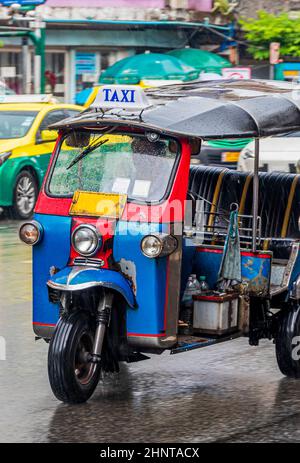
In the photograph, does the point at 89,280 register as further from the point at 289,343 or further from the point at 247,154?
the point at 247,154

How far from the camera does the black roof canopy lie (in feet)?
24.5

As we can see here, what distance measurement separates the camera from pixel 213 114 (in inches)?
301

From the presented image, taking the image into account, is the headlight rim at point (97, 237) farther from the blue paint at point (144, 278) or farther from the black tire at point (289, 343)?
the black tire at point (289, 343)

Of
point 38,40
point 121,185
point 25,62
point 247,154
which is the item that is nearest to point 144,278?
point 121,185

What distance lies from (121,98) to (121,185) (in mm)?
588

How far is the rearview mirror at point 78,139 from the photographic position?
7855 millimetres

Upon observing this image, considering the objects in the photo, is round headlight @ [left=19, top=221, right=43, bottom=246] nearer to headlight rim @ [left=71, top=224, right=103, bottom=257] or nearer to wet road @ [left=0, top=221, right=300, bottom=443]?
headlight rim @ [left=71, top=224, right=103, bottom=257]

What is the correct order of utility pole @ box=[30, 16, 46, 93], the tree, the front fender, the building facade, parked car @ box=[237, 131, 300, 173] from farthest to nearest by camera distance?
1. the tree
2. the building facade
3. utility pole @ box=[30, 16, 46, 93]
4. parked car @ box=[237, 131, 300, 173]
5. the front fender

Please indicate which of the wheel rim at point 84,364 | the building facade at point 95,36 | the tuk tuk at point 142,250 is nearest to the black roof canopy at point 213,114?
the tuk tuk at point 142,250

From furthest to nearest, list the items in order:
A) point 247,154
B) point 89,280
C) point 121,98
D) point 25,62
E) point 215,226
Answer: point 25,62
point 247,154
point 215,226
point 121,98
point 89,280

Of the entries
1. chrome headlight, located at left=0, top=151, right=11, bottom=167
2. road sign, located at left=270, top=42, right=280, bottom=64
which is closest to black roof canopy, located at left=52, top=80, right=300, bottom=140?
chrome headlight, located at left=0, top=151, right=11, bottom=167

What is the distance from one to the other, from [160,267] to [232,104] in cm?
124

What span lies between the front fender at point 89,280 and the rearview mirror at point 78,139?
94 centimetres
